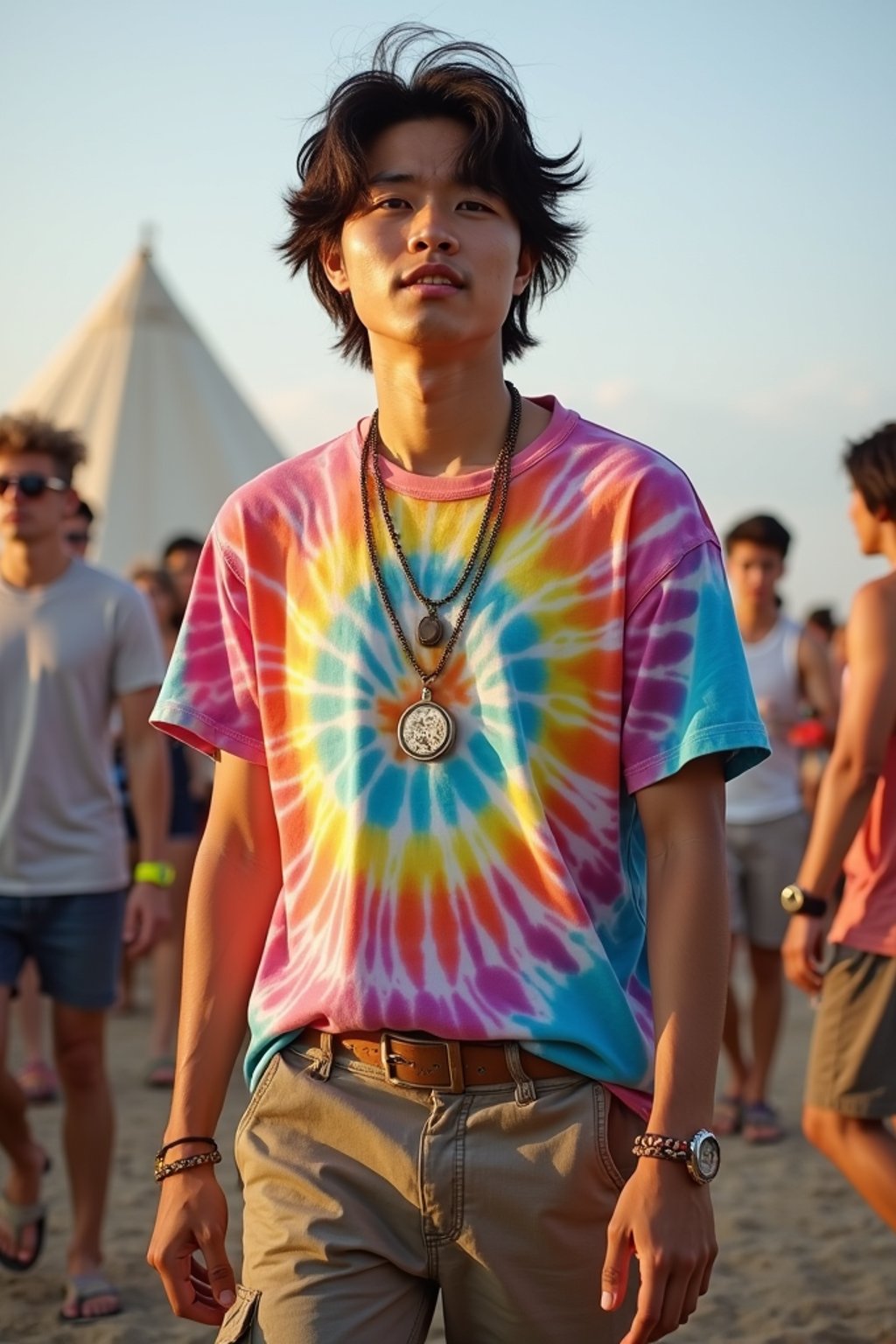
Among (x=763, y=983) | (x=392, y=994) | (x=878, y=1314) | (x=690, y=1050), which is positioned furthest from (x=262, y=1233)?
(x=763, y=983)

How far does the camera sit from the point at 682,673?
7.82 ft

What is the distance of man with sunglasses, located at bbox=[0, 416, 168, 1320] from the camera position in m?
5.27

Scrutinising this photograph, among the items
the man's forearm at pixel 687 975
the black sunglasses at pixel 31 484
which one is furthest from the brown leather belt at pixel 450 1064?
the black sunglasses at pixel 31 484

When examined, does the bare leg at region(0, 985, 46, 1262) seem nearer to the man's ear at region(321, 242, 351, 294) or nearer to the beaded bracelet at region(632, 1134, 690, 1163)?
the man's ear at region(321, 242, 351, 294)

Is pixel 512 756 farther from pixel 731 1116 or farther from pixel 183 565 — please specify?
pixel 183 565

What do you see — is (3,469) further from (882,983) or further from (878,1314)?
A: (878,1314)

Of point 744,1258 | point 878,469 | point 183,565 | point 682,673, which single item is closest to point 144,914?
point 744,1258

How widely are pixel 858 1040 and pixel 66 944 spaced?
91.3 inches

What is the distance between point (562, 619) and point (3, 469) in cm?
363

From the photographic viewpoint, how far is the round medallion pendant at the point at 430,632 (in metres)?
2.49

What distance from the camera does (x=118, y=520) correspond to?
22.7 meters

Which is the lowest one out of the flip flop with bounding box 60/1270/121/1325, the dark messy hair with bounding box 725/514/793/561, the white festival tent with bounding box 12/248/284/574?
the flip flop with bounding box 60/1270/121/1325

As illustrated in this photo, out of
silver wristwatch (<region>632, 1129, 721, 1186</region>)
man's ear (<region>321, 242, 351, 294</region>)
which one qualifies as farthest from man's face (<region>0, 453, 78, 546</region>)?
silver wristwatch (<region>632, 1129, 721, 1186</region>)

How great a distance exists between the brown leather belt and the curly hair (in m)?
3.72
